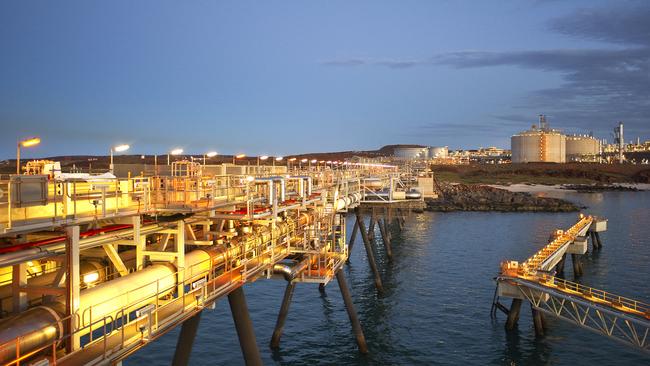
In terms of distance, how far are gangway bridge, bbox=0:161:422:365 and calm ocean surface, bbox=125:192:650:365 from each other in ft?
25.2

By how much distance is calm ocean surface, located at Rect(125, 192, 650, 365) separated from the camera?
24.8 meters

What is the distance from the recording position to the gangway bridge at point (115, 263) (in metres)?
8.94

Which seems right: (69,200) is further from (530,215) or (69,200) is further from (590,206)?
(590,206)

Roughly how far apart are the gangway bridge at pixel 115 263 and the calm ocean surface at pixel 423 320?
7.69m

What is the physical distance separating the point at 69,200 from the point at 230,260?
498 cm

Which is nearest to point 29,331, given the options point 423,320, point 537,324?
point 537,324

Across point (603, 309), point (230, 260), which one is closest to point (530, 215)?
point (603, 309)

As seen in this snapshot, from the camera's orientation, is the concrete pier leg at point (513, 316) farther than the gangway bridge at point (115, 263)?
Yes

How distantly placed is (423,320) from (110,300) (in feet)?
75.9

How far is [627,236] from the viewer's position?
62875 mm

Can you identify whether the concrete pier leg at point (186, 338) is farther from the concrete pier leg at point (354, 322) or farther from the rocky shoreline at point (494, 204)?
the rocky shoreline at point (494, 204)

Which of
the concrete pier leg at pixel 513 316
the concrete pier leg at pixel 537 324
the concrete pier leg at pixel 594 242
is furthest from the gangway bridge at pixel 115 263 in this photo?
the concrete pier leg at pixel 594 242

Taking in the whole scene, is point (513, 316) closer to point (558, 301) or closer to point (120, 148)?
point (558, 301)

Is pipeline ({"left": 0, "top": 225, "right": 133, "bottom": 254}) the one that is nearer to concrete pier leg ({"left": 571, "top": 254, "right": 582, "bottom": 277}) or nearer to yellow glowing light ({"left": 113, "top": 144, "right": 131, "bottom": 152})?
yellow glowing light ({"left": 113, "top": 144, "right": 131, "bottom": 152})
